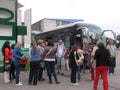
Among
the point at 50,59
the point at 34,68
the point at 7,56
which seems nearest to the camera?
the point at 34,68

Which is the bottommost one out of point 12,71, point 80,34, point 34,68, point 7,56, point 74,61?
point 12,71

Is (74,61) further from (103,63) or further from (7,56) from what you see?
(7,56)

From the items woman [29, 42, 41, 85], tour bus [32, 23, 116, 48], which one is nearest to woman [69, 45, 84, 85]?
woman [29, 42, 41, 85]

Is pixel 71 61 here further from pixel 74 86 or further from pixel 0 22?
pixel 0 22

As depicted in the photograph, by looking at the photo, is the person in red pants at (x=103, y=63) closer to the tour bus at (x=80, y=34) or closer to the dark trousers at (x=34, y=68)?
the dark trousers at (x=34, y=68)

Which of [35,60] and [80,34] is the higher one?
[80,34]

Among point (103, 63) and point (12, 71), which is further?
point (12, 71)

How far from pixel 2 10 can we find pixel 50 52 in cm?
532

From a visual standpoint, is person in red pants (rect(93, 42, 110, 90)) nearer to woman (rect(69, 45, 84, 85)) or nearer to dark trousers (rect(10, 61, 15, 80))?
woman (rect(69, 45, 84, 85))

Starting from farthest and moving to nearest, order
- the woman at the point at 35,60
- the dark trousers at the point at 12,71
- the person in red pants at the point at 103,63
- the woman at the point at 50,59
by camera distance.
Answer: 1. the dark trousers at the point at 12,71
2. the woman at the point at 50,59
3. the woman at the point at 35,60
4. the person in red pants at the point at 103,63

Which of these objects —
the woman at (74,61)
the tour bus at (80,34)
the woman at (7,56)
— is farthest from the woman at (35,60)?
the tour bus at (80,34)

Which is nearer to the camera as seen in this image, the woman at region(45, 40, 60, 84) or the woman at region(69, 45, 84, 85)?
the woman at region(69, 45, 84, 85)

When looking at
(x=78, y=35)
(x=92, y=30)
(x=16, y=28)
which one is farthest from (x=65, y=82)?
(x=92, y=30)

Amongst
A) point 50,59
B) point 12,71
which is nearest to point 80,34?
point 12,71
